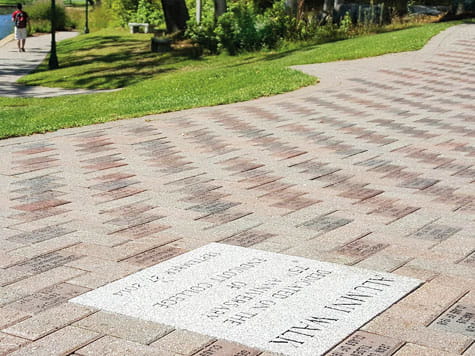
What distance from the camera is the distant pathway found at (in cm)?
2067

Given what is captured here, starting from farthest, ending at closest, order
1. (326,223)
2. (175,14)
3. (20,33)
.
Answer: (20,33) < (175,14) < (326,223)

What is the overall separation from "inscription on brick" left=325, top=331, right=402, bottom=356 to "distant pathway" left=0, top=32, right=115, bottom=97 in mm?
17150

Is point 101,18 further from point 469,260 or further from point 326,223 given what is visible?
point 469,260

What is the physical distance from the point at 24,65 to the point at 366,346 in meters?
25.3

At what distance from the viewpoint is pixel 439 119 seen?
10328mm

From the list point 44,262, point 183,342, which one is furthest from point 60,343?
point 44,262

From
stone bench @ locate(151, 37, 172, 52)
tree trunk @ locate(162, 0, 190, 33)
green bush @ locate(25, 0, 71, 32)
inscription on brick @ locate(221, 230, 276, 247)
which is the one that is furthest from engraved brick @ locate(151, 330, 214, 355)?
green bush @ locate(25, 0, 71, 32)

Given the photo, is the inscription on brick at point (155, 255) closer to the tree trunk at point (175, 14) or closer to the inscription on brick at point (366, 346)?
the inscription on brick at point (366, 346)

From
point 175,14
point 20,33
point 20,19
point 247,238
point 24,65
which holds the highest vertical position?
point 175,14

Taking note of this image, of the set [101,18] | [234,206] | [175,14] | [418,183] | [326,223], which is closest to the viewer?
[326,223]

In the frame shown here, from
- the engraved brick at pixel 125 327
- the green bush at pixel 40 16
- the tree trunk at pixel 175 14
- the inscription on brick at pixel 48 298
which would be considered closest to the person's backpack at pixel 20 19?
the tree trunk at pixel 175 14

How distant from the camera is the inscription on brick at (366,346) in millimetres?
3725

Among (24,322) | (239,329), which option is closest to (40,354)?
(24,322)

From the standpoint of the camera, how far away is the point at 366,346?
3.80m
